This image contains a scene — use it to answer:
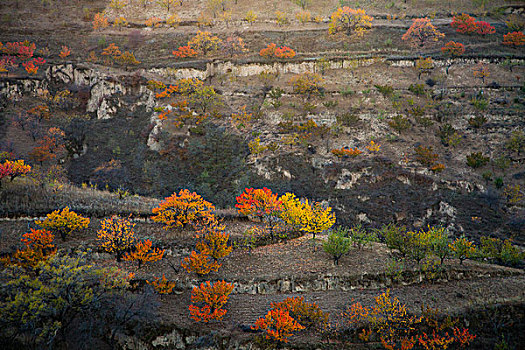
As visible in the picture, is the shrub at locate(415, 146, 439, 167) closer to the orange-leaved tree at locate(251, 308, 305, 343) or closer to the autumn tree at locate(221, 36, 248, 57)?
the orange-leaved tree at locate(251, 308, 305, 343)

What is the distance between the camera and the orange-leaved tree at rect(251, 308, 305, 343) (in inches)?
558

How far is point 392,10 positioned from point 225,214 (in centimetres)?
6333

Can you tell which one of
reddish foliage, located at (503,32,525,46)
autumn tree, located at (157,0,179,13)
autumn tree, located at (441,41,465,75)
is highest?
autumn tree, located at (157,0,179,13)

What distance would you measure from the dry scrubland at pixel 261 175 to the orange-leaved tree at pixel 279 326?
0.30 ft

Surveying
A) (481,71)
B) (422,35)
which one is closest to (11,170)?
(481,71)

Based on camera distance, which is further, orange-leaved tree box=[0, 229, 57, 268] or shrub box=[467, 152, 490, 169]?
shrub box=[467, 152, 490, 169]

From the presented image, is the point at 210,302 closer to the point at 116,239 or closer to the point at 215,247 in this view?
the point at 215,247

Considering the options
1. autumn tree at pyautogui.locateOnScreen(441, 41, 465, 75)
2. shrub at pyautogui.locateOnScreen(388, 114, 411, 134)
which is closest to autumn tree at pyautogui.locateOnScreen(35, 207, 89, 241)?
shrub at pyautogui.locateOnScreen(388, 114, 411, 134)

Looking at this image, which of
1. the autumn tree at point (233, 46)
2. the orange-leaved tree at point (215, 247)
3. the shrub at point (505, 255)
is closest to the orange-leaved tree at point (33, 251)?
the orange-leaved tree at point (215, 247)

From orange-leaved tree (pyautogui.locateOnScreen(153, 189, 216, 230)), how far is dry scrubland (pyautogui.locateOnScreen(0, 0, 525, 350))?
0.57 ft

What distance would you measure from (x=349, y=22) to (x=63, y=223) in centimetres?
5766

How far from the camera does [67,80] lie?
155ft

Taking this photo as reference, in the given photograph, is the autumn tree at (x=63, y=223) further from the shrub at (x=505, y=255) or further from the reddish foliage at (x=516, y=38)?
the reddish foliage at (x=516, y=38)

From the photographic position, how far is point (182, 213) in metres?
23.2
